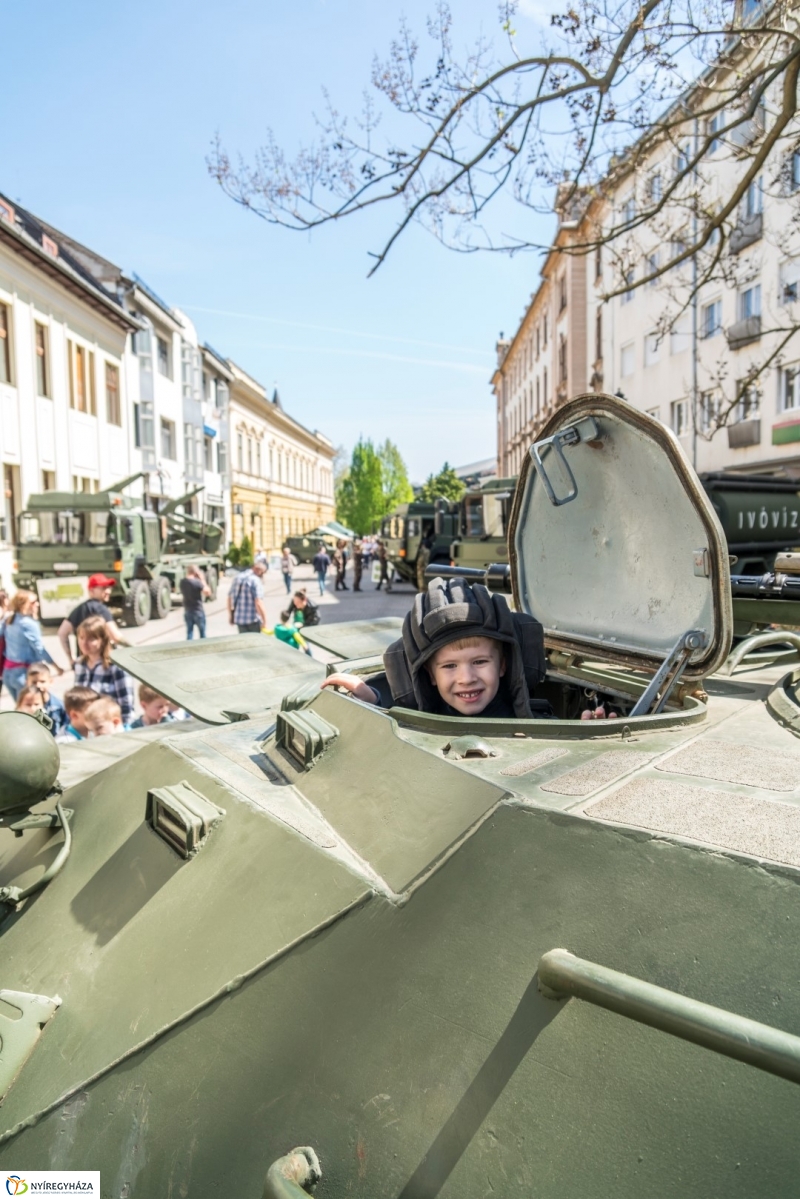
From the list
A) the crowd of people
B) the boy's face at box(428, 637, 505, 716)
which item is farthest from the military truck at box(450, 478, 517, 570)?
the boy's face at box(428, 637, 505, 716)

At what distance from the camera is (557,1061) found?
1.29 m

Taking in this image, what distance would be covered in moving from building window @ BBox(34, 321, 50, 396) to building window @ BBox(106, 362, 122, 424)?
13.4 ft

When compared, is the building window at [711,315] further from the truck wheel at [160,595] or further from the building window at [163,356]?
the building window at [163,356]

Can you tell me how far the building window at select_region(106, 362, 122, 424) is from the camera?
27.8m

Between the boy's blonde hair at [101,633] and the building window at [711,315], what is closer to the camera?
the boy's blonde hair at [101,633]

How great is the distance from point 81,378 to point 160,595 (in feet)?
33.1

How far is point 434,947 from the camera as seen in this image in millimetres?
1516

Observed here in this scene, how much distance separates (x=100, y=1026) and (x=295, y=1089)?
53 cm

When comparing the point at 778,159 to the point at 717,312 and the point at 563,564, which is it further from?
the point at 717,312

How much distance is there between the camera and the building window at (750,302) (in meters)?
22.6

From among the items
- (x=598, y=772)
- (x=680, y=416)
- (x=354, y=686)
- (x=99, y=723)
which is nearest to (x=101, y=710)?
(x=99, y=723)

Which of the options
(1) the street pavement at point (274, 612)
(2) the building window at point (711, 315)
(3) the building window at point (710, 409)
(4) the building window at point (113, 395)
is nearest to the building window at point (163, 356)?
(4) the building window at point (113, 395)

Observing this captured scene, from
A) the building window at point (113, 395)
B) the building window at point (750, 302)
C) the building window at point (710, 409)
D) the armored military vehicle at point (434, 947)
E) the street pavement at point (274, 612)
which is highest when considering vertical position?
the building window at point (750, 302)

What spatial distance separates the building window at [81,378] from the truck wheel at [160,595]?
833 centimetres
